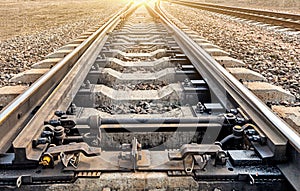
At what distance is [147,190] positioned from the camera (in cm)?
176

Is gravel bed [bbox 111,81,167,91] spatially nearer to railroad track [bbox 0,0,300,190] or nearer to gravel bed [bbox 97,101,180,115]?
railroad track [bbox 0,0,300,190]

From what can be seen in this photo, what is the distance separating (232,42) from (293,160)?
19.3 feet

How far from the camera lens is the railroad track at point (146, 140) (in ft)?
5.82

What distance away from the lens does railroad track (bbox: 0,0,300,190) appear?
5.82 feet

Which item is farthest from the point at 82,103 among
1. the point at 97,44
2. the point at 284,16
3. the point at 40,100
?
the point at 284,16

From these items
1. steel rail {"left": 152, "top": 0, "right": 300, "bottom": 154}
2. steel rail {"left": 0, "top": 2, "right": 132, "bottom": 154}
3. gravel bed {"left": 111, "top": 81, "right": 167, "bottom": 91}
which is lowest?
gravel bed {"left": 111, "top": 81, "right": 167, "bottom": 91}

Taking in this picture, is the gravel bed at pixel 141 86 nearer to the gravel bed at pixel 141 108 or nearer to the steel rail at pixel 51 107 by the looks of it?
the steel rail at pixel 51 107

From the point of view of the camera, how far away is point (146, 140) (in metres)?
2.42

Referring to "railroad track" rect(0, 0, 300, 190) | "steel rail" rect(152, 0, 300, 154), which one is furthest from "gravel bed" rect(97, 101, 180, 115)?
"steel rail" rect(152, 0, 300, 154)

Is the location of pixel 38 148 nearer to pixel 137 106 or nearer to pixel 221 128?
pixel 221 128

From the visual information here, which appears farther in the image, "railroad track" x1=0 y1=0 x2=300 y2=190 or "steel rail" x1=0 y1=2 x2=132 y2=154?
"steel rail" x1=0 y1=2 x2=132 y2=154

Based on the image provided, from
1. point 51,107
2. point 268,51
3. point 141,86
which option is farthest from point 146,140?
point 268,51

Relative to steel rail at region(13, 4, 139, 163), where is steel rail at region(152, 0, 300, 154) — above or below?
above

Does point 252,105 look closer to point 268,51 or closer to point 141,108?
point 141,108
